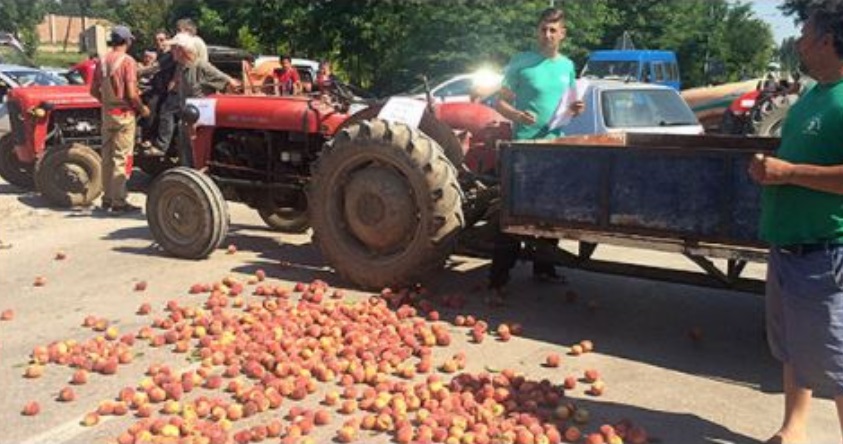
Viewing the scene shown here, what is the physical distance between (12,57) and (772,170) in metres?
21.3

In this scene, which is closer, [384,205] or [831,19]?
[831,19]

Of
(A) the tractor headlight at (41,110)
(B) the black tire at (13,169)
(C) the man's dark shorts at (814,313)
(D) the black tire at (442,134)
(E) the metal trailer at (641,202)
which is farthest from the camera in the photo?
(B) the black tire at (13,169)

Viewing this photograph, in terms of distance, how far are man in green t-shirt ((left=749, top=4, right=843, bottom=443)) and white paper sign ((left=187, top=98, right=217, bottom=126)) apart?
19.4 feet

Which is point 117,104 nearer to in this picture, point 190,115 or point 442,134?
point 190,115

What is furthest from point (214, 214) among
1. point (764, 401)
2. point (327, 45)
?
point (327, 45)

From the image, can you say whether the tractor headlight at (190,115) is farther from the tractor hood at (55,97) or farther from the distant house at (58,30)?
the distant house at (58,30)

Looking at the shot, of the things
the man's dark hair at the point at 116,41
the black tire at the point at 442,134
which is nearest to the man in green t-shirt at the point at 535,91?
the black tire at the point at 442,134

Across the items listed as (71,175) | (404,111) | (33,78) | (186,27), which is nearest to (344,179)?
(404,111)

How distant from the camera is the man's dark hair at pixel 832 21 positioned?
11.8 feet

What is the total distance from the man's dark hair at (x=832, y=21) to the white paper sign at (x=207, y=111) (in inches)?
240

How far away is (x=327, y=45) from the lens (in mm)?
29328

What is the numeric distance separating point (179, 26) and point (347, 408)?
6.92 meters

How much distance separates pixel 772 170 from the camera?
371 centimetres

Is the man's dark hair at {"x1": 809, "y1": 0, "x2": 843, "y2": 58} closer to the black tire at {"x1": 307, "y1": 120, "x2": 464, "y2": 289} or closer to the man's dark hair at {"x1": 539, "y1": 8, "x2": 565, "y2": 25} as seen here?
the man's dark hair at {"x1": 539, "y1": 8, "x2": 565, "y2": 25}
